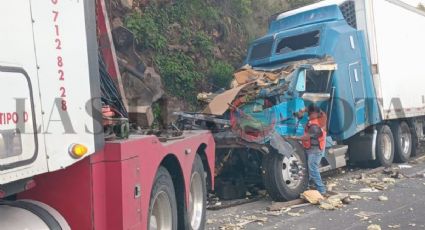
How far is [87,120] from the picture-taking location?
12.4 ft

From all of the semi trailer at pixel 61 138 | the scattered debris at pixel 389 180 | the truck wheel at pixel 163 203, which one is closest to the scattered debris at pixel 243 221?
the truck wheel at pixel 163 203

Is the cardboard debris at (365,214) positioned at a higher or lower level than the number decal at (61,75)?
lower

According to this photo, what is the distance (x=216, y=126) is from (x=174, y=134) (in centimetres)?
285

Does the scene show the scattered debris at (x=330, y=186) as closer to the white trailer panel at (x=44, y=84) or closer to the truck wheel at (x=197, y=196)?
the truck wheel at (x=197, y=196)

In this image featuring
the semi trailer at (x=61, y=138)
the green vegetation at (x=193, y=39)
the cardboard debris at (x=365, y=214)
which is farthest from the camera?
the green vegetation at (x=193, y=39)

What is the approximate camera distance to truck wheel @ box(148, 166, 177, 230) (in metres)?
4.91

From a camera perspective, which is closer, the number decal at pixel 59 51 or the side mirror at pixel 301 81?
the number decal at pixel 59 51

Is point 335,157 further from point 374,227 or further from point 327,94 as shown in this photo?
point 374,227

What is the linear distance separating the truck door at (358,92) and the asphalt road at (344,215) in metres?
2.26

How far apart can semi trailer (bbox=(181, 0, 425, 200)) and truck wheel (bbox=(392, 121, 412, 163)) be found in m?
0.03

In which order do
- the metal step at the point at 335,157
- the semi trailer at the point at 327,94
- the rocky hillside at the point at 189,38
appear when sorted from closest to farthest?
the semi trailer at the point at 327,94, the metal step at the point at 335,157, the rocky hillside at the point at 189,38

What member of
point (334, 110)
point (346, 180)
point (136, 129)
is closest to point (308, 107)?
point (334, 110)

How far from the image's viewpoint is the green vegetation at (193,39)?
14070 millimetres

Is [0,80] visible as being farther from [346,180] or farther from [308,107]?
[346,180]
